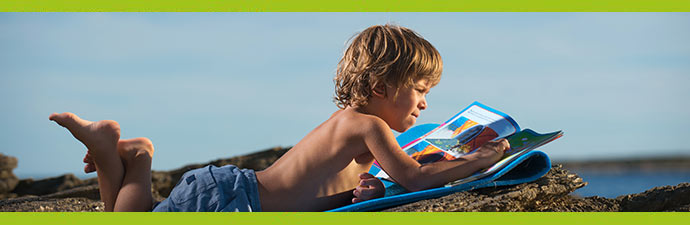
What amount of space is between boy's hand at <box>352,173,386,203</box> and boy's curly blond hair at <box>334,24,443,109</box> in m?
0.31

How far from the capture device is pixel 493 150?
8.08 feet

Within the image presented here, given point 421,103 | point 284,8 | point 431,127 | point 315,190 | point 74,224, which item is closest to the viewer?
point 74,224

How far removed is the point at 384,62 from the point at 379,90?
0.37 feet

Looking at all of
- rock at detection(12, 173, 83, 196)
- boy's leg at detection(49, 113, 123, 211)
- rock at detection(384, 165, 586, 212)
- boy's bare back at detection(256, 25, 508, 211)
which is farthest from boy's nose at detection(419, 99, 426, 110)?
rock at detection(12, 173, 83, 196)

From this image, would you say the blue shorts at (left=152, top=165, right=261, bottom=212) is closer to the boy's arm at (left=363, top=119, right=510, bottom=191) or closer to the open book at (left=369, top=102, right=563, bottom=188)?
the boy's arm at (left=363, top=119, right=510, bottom=191)

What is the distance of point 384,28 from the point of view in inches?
102

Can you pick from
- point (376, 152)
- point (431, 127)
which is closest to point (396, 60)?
point (376, 152)

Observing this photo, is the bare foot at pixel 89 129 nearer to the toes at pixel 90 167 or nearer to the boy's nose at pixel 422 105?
the toes at pixel 90 167

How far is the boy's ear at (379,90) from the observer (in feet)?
8.11

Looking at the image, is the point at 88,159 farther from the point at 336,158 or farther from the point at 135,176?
the point at 336,158

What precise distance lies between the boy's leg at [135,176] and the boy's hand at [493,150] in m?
1.31

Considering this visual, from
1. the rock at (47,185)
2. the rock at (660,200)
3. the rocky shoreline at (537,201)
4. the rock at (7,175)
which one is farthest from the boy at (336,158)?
the rock at (7,175)

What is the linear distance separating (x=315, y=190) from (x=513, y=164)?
75cm

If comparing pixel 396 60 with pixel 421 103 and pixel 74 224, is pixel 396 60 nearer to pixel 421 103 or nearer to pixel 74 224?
pixel 421 103
